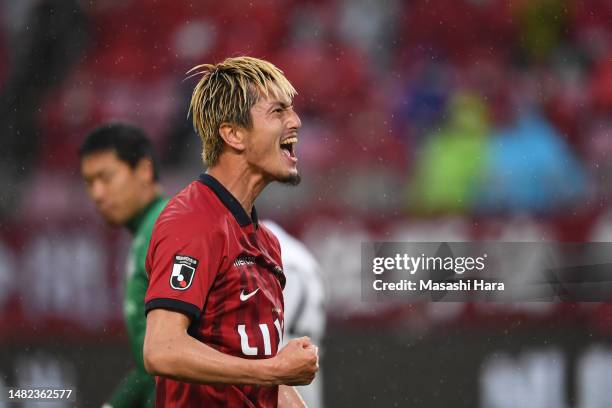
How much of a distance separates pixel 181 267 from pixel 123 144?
2.49 metres

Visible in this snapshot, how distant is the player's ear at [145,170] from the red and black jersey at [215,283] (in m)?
1.96

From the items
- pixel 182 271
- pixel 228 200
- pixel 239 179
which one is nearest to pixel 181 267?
pixel 182 271

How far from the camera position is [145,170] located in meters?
4.29

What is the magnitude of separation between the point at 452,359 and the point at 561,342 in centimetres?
53

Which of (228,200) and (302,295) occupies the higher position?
(302,295)

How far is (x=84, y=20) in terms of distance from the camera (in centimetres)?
519

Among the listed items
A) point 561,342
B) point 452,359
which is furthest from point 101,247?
point 561,342

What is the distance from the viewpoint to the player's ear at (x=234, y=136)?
2.40m

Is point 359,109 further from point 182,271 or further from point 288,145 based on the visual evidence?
point 182,271

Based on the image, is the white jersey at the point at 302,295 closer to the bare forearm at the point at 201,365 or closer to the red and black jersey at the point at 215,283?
the red and black jersey at the point at 215,283

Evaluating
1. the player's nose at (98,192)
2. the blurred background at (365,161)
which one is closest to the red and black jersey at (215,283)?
the player's nose at (98,192)

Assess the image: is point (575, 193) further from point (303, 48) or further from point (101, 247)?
point (101, 247)

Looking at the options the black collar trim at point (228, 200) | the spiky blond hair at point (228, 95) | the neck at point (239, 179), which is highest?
the spiky blond hair at point (228, 95)

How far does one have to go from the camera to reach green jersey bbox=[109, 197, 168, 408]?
377 cm
